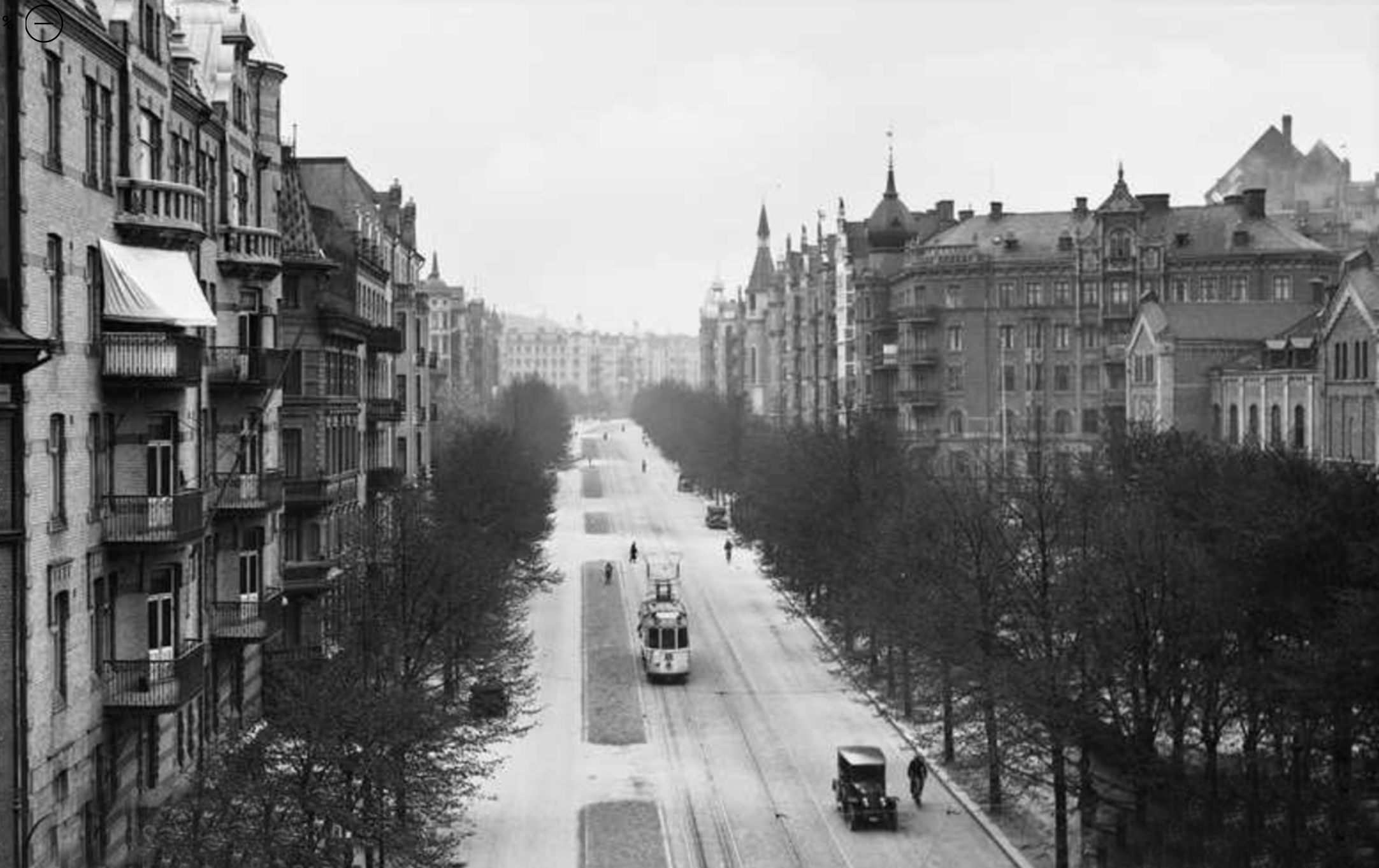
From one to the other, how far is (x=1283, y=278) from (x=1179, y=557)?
74177mm

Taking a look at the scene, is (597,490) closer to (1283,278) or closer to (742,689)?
(1283,278)

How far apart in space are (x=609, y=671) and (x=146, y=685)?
33.1m

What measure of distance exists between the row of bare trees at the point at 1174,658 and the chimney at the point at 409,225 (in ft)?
139

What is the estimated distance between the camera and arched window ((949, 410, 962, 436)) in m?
110

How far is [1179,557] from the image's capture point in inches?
1417

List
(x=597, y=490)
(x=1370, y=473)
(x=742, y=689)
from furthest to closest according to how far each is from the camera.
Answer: (x=597, y=490) < (x=742, y=689) < (x=1370, y=473)

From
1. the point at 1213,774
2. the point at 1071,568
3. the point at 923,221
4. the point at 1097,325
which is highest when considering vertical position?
the point at 923,221

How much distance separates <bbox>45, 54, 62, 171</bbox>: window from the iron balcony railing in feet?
10.1

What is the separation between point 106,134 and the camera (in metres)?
30.1

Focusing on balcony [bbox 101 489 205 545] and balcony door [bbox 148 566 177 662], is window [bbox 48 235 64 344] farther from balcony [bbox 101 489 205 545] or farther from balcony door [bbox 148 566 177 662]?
balcony door [bbox 148 566 177 662]

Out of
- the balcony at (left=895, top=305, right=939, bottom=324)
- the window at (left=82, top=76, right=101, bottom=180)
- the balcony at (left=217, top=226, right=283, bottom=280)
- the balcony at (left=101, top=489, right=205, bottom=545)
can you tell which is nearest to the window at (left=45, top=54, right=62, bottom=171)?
the window at (left=82, top=76, right=101, bottom=180)

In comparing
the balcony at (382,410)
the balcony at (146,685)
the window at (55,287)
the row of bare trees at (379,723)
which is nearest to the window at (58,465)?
the window at (55,287)

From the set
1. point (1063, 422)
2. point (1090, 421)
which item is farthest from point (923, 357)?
point (1090, 421)

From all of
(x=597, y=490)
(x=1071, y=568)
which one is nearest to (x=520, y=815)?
(x=1071, y=568)
